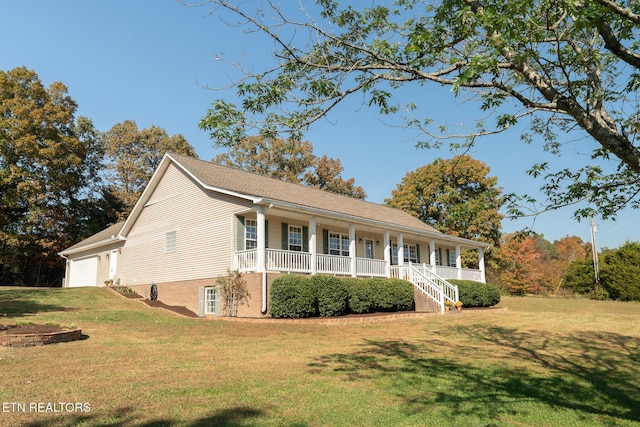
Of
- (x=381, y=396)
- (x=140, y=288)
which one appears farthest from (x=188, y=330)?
(x=140, y=288)

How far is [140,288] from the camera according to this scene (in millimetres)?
22516

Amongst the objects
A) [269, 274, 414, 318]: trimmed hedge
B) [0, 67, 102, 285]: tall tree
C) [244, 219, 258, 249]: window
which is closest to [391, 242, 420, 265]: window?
[269, 274, 414, 318]: trimmed hedge

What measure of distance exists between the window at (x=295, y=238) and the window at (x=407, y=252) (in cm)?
785

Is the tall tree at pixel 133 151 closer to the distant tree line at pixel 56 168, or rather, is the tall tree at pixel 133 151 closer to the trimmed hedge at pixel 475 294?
the distant tree line at pixel 56 168

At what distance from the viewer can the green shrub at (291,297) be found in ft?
50.0

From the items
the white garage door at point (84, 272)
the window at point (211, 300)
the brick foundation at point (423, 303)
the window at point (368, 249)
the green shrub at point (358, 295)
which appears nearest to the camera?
the green shrub at point (358, 295)

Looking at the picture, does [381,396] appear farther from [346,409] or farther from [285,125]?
[285,125]

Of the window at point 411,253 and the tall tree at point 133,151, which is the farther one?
the tall tree at point 133,151

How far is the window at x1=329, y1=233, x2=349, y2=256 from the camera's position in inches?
859

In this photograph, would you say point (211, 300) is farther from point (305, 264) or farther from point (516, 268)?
point (516, 268)

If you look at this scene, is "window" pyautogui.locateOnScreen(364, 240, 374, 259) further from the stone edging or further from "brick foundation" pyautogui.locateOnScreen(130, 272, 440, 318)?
the stone edging

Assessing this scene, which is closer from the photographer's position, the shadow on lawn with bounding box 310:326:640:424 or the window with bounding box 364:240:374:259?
the shadow on lawn with bounding box 310:326:640:424

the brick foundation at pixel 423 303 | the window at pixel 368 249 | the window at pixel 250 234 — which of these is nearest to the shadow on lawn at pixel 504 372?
the brick foundation at pixel 423 303

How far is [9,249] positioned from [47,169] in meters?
6.26
